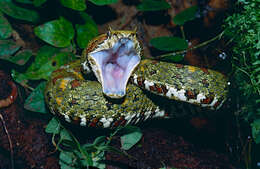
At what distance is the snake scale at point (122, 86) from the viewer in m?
3.15

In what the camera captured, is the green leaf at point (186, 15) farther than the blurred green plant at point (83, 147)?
Yes

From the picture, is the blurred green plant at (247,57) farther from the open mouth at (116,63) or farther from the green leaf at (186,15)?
the open mouth at (116,63)

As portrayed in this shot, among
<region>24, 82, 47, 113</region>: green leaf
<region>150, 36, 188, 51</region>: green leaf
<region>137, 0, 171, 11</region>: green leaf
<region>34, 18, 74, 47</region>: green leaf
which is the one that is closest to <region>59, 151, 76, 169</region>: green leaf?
<region>24, 82, 47, 113</region>: green leaf

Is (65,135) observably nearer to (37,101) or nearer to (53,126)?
(53,126)

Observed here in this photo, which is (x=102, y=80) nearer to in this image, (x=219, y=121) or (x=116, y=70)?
(x=116, y=70)

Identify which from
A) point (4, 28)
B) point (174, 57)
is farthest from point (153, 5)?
point (4, 28)

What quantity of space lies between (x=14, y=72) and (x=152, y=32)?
217 centimetres

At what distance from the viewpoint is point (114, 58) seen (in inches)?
138

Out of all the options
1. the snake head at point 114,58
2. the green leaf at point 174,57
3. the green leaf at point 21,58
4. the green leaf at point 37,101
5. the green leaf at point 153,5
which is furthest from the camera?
the green leaf at point 153,5

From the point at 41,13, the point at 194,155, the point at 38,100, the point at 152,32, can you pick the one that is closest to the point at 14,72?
the point at 38,100

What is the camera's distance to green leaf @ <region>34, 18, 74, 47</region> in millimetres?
3777

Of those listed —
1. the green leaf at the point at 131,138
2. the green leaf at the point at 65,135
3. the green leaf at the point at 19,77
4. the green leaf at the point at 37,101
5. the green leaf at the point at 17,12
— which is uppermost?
the green leaf at the point at 17,12

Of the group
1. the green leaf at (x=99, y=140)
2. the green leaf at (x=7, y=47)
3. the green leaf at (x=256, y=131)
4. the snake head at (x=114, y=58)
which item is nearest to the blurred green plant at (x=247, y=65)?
the green leaf at (x=256, y=131)

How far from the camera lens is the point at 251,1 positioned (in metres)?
3.14
